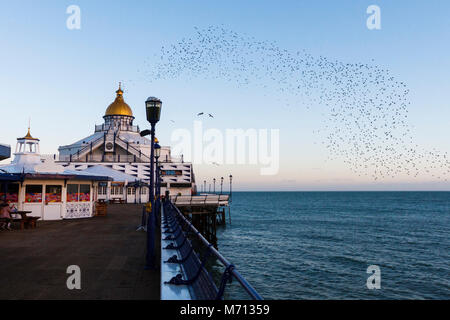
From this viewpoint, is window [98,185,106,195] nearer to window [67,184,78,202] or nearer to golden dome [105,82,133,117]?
window [67,184,78,202]

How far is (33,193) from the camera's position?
19578mm

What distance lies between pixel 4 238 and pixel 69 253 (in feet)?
15.9

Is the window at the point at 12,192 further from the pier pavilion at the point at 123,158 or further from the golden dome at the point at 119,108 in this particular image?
the golden dome at the point at 119,108

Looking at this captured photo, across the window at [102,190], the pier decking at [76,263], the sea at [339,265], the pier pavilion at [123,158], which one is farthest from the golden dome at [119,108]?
the pier decking at [76,263]

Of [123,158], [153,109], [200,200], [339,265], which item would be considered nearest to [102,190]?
[200,200]

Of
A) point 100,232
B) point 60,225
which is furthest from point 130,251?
point 60,225

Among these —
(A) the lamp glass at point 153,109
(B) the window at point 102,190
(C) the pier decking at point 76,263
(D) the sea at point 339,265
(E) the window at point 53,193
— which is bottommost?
(D) the sea at point 339,265

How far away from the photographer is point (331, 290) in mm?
18188

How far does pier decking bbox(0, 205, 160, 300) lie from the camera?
6691 mm

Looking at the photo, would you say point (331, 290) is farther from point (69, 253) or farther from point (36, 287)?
point (36, 287)

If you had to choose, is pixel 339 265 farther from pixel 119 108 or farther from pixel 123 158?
pixel 119 108

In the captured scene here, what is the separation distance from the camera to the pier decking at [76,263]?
669 cm

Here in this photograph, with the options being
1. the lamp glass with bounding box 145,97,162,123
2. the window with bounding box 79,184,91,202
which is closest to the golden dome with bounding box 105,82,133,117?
the window with bounding box 79,184,91,202

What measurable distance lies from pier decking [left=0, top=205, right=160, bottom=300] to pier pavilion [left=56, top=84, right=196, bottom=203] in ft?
114
